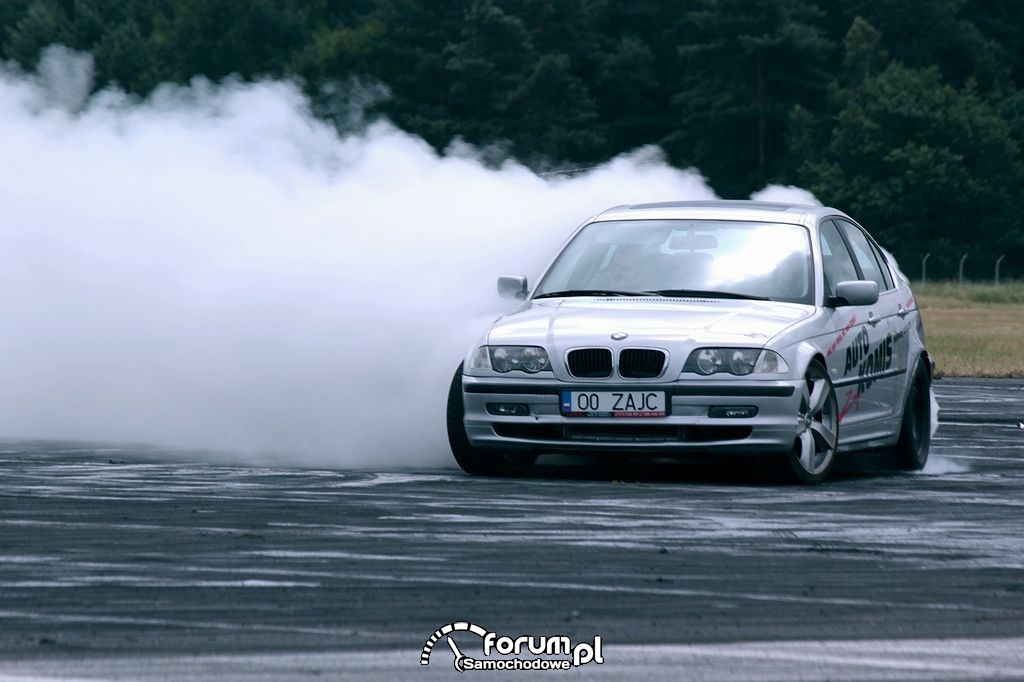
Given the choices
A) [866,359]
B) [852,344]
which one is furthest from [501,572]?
[866,359]

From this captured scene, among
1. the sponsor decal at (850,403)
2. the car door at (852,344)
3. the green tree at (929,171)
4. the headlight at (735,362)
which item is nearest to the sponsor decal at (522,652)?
the headlight at (735,362)

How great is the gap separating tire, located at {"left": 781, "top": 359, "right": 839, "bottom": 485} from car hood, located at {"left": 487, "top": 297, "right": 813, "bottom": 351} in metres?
0.33

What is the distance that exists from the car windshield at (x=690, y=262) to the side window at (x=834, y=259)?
15cm

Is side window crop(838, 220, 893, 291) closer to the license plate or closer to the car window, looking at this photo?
the car window

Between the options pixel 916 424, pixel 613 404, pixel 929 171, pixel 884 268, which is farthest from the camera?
pixel 929 171

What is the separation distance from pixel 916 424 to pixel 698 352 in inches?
95.5

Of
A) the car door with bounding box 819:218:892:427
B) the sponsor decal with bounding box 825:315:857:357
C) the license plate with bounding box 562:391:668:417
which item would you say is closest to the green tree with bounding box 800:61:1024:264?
the car door with bounding box 819:218:892:427

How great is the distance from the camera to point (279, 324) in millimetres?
14234

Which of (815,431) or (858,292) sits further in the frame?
(858,292)

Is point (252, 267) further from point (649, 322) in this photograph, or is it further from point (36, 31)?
point (36, 31)

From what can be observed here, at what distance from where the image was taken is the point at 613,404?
428 inches

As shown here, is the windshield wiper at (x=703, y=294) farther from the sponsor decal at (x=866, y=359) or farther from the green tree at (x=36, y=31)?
the green tree at (x=36, y=31)

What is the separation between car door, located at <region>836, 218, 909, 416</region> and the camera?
12117 millimetres

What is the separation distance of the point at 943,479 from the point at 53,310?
666cm
